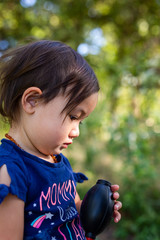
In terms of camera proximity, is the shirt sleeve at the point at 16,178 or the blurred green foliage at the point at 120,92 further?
the blurred green foliage at the point at 120,92

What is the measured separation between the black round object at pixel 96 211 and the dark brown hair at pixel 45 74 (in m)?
0.39

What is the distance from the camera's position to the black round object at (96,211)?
1137mm

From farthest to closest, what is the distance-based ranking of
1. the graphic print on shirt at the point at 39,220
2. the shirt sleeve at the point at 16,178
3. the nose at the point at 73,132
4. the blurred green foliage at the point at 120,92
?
the blurred green foliage at the point at 120,92, the nose at the point at 73,132, the graphic print on shirt at the point at 39,220, the shirt sleeve at the point at 16,178

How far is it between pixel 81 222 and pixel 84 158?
2.07 meters

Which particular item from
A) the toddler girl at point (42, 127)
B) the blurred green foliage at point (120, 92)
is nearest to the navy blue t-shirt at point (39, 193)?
the toddler girl at point (42, 127)

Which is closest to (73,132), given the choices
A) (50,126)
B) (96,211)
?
(50,126)

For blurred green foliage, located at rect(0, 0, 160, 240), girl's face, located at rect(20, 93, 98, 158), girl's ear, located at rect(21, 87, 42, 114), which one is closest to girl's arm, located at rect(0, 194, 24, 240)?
girl's face, located at rect(20, 93, 98, 158)

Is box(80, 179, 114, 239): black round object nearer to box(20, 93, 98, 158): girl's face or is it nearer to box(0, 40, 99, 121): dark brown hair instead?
box(20, 93, 98, 158): girl's face

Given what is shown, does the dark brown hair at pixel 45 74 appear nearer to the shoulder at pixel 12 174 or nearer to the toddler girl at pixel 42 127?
the toddler girl at pixel 42 127

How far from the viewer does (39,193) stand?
1020mm

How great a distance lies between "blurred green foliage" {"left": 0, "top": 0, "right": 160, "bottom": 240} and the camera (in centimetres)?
272

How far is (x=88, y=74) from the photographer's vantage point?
1167 millimetres

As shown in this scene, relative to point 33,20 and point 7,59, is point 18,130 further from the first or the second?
point 33,20

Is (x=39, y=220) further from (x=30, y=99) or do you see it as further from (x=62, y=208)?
(x=30, y=99)
